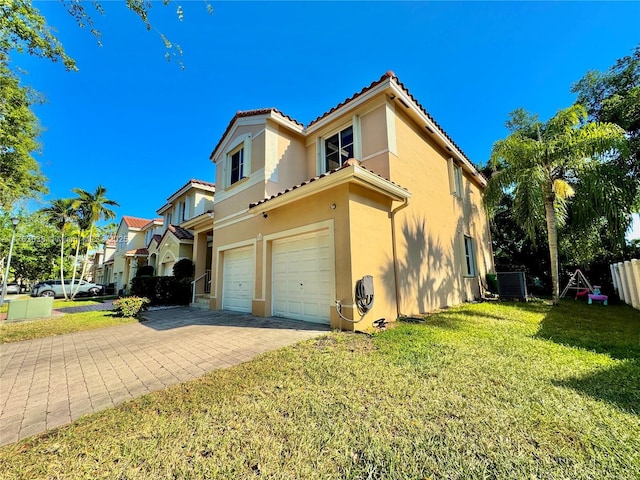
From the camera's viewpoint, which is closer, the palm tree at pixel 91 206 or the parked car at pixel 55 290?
the palm tree at pixel 91 206

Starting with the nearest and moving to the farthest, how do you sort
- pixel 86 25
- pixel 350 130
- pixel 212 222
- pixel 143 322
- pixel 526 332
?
pixel 86 25
pixel 526 332
pixel 143 322
pixel 350 130
pixel 212 222

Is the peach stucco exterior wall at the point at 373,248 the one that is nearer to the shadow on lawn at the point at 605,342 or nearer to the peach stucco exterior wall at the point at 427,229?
the peach stucco exterior wall at the point at 427,229

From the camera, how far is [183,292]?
13820 mm

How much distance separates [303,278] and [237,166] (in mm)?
6309

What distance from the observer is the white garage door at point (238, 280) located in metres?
9.83

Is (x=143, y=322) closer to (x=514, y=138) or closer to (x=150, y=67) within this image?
(x=150, y=67)

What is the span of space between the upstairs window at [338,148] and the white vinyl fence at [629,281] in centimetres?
1120

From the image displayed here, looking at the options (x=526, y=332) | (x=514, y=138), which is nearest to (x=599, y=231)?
(x=514, y=138)

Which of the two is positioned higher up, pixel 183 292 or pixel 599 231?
pixel 599 231

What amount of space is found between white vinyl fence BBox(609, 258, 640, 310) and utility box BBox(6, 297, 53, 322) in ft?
74.3

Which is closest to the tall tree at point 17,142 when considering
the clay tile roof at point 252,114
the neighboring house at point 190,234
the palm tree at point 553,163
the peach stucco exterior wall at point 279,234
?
the neighboring house at point 190,234

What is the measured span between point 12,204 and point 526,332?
23845 mm

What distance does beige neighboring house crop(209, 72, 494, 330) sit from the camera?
679 centimetres

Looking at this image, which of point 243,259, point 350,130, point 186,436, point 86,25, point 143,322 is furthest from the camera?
point 243,259
